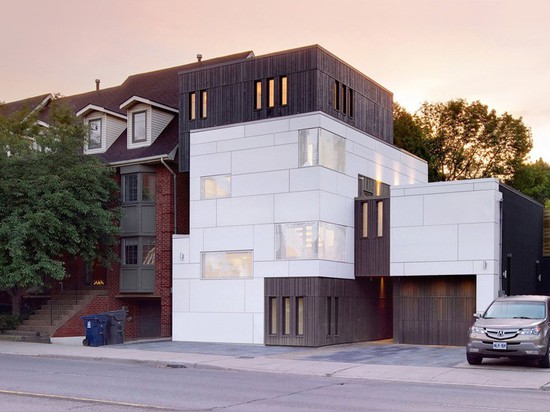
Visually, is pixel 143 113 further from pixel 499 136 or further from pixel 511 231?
pixel 499 136

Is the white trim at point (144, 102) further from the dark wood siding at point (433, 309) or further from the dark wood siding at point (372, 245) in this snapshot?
the dark wood siding at point (433, 309)

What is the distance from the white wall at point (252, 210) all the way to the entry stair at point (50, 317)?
4.73 m

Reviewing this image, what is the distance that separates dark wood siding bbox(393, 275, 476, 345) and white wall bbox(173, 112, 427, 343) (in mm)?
2377

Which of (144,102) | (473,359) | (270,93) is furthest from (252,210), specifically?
(473,359)

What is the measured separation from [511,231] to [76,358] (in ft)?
52.8

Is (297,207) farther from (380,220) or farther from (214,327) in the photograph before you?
(214,327)

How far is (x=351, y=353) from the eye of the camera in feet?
81.5

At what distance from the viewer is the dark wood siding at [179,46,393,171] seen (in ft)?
93.9

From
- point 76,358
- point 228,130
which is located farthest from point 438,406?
point 228,130

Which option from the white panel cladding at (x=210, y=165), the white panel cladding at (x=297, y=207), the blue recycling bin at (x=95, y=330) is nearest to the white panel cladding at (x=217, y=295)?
the white panel cladding at (x=297, y=207)

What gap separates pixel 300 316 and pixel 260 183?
5050mm

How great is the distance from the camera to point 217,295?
29766 mm

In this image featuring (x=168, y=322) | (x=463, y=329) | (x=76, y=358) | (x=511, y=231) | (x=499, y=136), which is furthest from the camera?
(x=499, y=136)

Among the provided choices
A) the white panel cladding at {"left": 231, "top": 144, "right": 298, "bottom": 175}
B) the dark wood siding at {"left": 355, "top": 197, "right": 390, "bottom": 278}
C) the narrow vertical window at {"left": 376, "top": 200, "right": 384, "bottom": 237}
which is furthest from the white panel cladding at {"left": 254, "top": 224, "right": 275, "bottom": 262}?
the narrow vertical window at {"left": 376, "top": 200, "right": 384, "bottom": 237}
